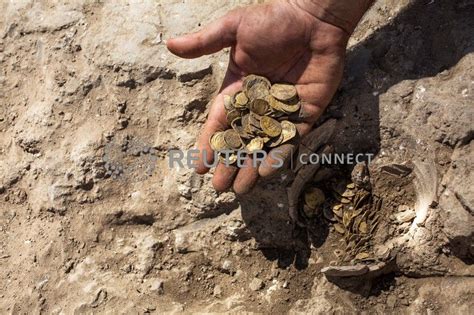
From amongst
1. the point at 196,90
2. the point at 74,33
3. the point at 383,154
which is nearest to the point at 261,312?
the point at 383,154

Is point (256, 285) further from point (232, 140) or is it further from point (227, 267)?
point (232, 140)

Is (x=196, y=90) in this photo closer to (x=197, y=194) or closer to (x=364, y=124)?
(x=197, y=194)

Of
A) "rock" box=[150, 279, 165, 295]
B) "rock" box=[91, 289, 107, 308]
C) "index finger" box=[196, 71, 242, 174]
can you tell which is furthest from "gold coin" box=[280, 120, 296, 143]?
"rock" box=[91, 289, 107, 308]

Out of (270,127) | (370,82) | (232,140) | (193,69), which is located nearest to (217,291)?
(232,140)

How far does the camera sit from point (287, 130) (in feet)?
8.30

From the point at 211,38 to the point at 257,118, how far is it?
1.52ft

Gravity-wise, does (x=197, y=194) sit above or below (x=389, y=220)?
below

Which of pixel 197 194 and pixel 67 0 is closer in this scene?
pixel 197 194

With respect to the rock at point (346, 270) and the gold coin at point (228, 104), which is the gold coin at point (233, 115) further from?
the rock at point (346, 270)

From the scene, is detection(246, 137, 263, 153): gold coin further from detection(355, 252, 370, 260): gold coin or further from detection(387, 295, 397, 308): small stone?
detection(387, 295, 397, 308): small stone

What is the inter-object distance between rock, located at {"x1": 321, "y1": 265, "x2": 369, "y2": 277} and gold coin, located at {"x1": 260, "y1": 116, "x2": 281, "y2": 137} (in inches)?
28.1

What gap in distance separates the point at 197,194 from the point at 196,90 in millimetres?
623

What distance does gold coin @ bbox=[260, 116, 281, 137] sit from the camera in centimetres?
251

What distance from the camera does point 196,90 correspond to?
301cm
